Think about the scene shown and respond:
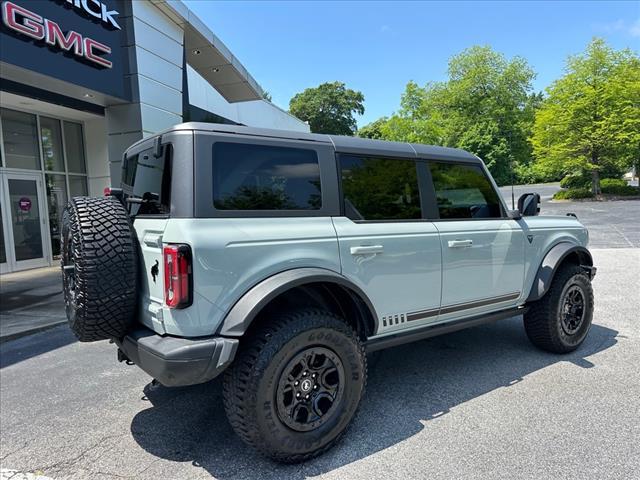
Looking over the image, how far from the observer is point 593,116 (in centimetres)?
2761

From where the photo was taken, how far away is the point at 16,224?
1071 centimetres

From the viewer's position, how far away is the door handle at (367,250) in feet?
9.46

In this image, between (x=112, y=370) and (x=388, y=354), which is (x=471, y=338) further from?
(x=112, y=370)

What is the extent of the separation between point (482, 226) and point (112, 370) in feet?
12.2

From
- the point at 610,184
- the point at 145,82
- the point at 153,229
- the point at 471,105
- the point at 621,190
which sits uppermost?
the point at 471,105

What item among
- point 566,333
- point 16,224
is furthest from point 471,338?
point 16,224

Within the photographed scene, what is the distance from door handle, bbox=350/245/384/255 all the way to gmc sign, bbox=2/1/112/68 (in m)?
7.64

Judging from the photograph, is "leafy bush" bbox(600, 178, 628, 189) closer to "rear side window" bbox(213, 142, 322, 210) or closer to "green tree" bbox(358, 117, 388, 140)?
"rear side window" bbox(213, 142, 322, 210)

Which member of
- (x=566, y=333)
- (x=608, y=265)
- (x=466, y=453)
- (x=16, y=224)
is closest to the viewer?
(x=466, y=453)

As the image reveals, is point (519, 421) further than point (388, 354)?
No

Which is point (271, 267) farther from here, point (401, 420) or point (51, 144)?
point (51, 144)

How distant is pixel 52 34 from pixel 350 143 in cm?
757

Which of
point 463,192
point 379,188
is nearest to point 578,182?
point 463,192

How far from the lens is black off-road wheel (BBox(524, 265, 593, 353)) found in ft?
13.3
